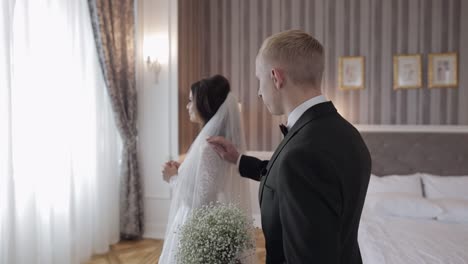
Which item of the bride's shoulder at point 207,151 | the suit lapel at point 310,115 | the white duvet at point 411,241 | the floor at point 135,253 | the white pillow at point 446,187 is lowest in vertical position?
the floor at point 135,253

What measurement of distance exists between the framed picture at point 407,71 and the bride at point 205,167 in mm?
2775

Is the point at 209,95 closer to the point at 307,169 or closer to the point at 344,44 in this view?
the point at 307,169

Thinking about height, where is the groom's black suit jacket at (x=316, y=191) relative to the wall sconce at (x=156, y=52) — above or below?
below

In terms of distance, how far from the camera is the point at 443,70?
4098 mm

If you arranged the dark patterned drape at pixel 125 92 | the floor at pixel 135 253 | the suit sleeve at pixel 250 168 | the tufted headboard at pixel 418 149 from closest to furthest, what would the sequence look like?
1. the suit sleeve at pixel 250 168
2. the floor at pixel 135 253
3. the dark patterned drape at pixel 125 92
4. the tufted headboard at pixel 418 149

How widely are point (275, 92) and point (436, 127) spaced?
12.2 ft

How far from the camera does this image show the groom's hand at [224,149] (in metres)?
2.01

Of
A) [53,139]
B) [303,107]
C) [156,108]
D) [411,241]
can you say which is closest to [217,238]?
[303,107]

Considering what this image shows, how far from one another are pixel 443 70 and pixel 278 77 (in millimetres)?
3874

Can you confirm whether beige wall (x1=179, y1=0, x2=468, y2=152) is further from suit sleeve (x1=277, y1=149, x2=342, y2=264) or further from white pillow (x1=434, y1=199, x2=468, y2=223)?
suit sleeve (x1=277, y1=149, x2=342, y2=264)

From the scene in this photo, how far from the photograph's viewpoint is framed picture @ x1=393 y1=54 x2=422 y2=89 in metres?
4.16

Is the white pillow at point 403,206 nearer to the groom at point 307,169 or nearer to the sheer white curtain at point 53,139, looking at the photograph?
the groom at point 307,169

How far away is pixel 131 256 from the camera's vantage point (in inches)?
142

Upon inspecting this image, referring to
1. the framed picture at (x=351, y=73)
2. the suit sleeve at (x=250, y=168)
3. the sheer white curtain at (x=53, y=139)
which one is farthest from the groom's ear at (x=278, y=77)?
the framed picture at (x=351, y=73)
